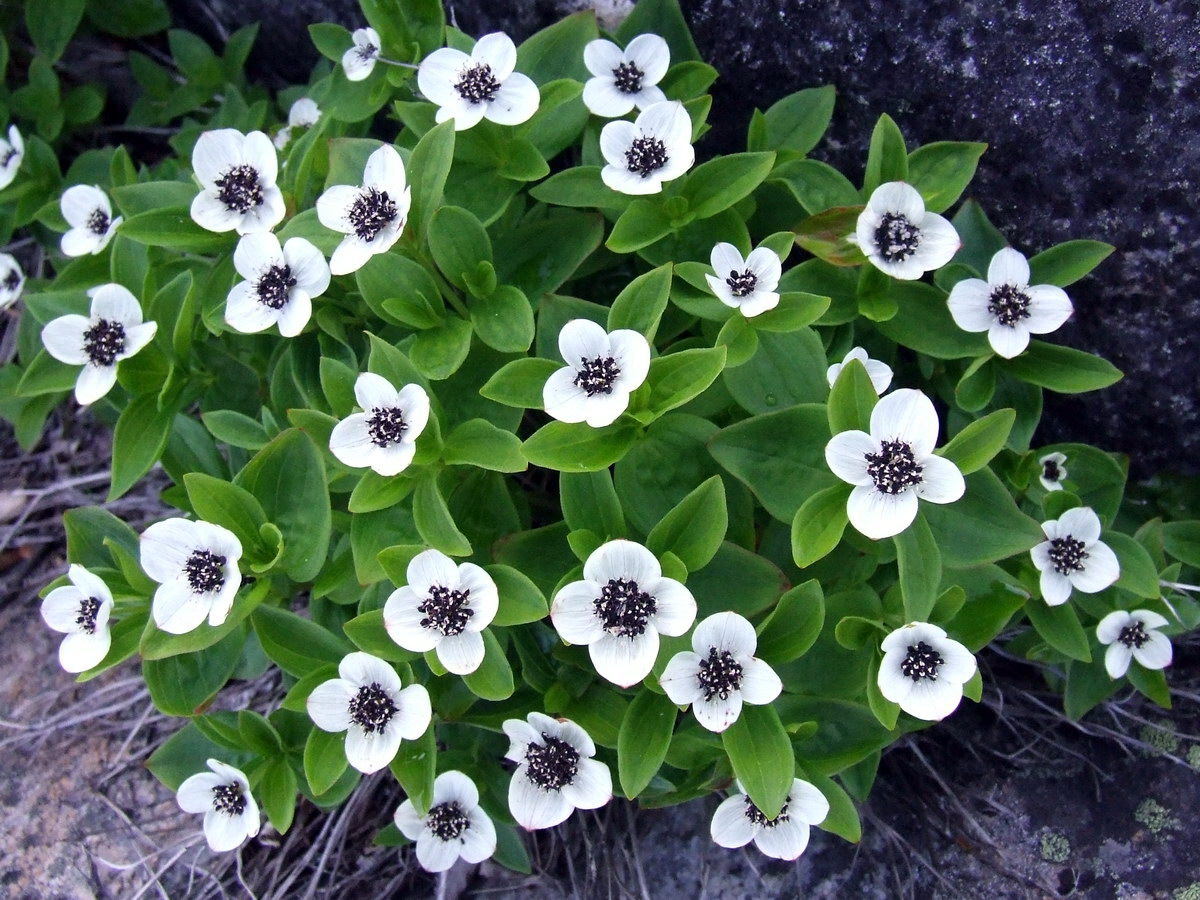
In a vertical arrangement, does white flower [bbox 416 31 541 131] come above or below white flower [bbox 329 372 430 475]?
above

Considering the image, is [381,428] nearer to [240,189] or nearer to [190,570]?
[190,570]

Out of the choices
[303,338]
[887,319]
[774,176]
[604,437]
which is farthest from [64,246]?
[887,319]

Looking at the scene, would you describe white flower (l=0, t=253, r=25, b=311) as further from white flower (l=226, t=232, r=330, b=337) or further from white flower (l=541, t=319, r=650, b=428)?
white flower (l=541, t=319, r=650, b=428)

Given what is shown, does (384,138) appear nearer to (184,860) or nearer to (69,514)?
(69,514)

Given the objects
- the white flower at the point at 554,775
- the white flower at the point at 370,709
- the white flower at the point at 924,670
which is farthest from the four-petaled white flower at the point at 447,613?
the white flower at the point at 924,670

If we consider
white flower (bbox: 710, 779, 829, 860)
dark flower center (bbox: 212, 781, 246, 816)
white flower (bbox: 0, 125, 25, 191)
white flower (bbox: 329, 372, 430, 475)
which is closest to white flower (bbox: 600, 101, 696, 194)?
white flower (bbox: 329, 372, 430, 475)

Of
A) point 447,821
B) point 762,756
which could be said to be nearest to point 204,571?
point 447,821
